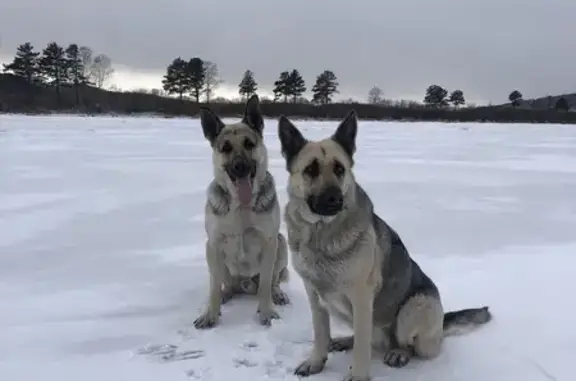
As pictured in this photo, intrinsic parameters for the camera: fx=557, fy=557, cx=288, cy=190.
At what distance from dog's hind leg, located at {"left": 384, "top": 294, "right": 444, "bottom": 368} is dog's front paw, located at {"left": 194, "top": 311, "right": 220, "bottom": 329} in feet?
5.27

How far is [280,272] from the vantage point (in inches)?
227

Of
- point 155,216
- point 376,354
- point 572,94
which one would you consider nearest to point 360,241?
point 376,354

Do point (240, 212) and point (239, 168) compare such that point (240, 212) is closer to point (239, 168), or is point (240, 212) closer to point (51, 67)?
point (239, 168)

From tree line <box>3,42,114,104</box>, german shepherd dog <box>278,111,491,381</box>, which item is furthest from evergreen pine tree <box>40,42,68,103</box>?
german shepherd dog <box>278,111,491,381</box>

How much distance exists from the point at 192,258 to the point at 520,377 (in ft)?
13.0

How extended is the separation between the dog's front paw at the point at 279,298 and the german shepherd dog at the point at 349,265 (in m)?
1.40

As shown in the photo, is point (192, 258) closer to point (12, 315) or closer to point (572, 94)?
point (12, 315)

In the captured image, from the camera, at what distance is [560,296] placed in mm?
5234

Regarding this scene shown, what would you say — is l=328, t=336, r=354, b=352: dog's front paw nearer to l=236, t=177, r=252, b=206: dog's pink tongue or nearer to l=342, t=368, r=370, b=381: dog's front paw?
l=342, t=368, r=370, b=381: dog's front paw

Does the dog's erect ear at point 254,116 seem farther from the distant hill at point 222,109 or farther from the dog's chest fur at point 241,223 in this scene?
the distant hill at point 222,109

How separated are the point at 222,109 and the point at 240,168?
127 feet

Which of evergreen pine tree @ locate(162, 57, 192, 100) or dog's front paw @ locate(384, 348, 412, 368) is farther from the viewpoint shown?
evergreen pine tree @ locate(162, 57, 192, 100)

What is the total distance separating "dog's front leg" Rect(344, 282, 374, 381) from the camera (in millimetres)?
3619

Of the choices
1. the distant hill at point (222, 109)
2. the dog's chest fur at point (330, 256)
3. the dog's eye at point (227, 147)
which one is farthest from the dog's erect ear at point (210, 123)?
the distant hill at point (222, 109)
